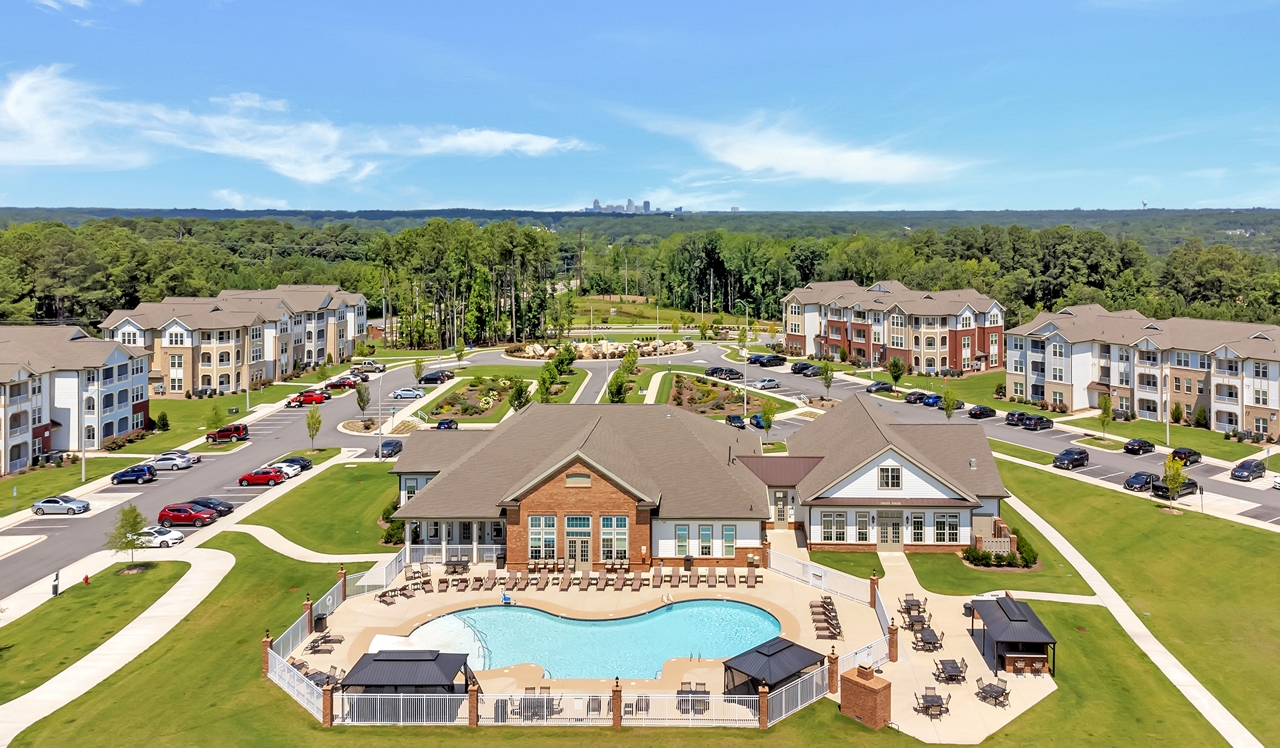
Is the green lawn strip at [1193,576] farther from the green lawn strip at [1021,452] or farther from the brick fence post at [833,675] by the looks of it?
the brick fence post at [833,675]

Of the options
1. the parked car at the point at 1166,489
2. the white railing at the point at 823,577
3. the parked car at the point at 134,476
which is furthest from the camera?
the parked car at the point at 134,476

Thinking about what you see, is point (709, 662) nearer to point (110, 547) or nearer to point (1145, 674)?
point (1145, 674)

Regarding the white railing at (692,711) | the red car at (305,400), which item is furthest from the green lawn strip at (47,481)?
the white railing at (692,711)

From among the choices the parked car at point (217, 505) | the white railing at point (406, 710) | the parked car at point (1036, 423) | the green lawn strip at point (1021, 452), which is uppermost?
the parked car at point (1036, 423)

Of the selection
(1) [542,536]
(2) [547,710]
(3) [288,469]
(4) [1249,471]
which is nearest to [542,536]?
(1) [542,536]

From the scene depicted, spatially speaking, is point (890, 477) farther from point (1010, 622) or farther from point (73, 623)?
point (73, 623)

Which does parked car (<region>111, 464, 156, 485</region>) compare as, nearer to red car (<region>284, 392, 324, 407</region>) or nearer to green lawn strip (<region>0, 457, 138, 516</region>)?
green lawn strip (<region>0, 457, 138, 516</region>)

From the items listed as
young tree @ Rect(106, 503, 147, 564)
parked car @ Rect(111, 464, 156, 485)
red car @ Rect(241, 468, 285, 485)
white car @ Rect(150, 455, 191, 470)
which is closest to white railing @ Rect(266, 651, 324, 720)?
young tree @ Rect(106, 503, 147, 564)
